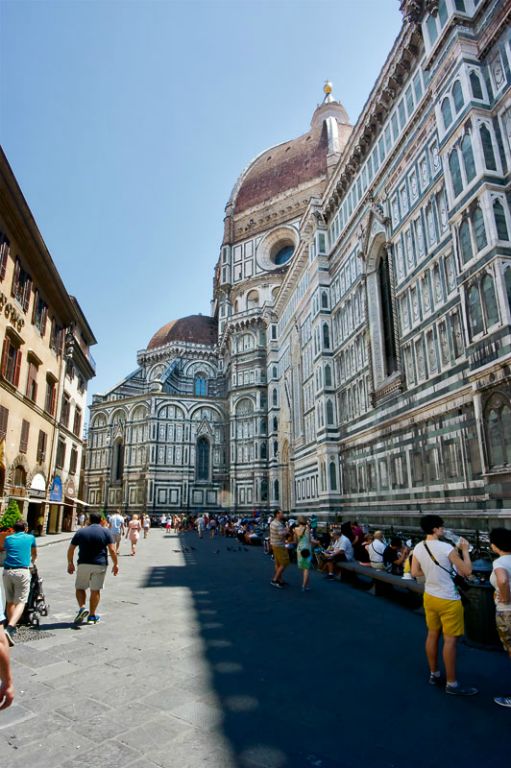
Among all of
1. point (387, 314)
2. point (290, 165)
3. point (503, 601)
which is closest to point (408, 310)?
point (387, 314)

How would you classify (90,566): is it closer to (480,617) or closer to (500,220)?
(480,617)

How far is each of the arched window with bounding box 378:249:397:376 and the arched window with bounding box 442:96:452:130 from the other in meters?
5.64

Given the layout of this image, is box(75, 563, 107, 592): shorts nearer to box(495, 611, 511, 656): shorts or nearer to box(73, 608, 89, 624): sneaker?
box(73, 608, 89, 624): sneaker

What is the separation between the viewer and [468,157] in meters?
12.3

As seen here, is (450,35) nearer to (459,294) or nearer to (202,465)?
(459,294)

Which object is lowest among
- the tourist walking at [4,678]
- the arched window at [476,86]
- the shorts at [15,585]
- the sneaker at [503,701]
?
the sneaker at [503,701]

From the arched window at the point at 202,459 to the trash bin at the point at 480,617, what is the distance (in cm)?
3912

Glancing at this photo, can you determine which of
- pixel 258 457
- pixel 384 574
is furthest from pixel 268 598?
pixel 258 457

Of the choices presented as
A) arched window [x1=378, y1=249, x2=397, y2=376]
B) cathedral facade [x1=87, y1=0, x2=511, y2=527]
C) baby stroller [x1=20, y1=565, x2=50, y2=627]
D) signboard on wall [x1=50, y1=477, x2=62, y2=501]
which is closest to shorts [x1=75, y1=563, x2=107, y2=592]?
baby stroller [x1=20, y1=565, x2=50, y2=627]

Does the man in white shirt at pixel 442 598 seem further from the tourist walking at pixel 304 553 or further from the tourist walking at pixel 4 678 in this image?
the tourist walking at pixel 304 553

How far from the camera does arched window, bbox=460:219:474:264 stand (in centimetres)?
1203

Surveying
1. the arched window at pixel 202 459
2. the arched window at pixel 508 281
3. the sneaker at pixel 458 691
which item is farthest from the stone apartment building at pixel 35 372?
the arched window at pixel 202 459

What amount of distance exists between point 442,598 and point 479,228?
10043 millimetres

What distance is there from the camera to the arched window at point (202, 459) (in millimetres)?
44188
